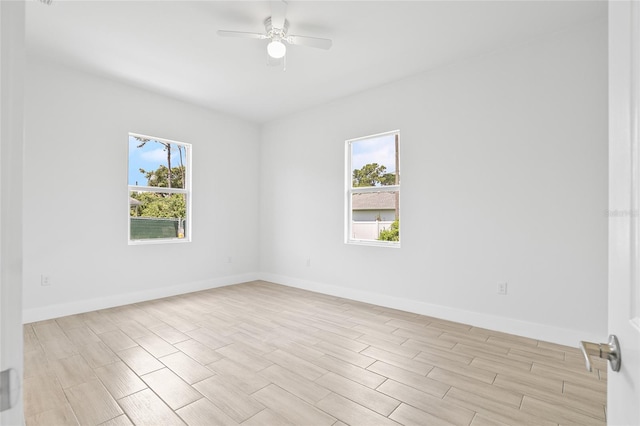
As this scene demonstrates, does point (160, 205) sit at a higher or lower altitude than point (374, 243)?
higher

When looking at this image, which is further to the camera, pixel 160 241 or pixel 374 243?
pixel 160 241

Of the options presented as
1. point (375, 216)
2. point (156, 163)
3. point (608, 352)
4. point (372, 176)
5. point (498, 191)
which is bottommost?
point (608, 352)

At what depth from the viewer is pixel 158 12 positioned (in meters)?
2.55

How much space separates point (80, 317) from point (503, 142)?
16.1 feet

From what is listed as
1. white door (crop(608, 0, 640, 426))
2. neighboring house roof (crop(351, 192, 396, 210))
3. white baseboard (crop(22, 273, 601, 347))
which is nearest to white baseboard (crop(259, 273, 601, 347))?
white baseboard (crop(22, 273, 601, 347))

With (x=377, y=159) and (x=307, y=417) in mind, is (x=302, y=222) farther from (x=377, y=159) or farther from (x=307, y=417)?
(x=307, y=417)

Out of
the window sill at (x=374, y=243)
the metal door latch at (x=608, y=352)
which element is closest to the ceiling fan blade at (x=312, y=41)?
the window sill at (x=374, y=243)

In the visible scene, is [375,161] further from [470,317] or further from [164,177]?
[164,177]

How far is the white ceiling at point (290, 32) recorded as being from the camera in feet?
8.21

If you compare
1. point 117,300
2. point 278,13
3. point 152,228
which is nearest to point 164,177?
point 152,228

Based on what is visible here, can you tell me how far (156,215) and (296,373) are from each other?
3205mm

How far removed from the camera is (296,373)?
2207 millimetres

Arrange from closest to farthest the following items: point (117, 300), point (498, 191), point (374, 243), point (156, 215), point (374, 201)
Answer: point (498, 191) → point (117, 300) → point (374, 243) → point (374, 201) → point (156, 215)

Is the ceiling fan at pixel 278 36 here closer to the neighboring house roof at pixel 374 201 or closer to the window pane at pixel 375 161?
the window pane at pixel 375 161
